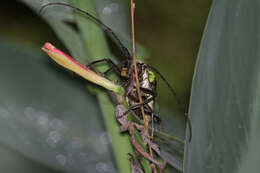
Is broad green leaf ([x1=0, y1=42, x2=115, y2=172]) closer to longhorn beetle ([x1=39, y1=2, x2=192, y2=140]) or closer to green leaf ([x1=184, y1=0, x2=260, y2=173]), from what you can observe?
longhorn beetle ([x1=39, y1=2, x2=192, y2=140])

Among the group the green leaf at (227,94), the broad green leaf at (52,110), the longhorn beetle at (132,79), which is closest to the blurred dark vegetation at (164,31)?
the broad green leaf at (52,110)

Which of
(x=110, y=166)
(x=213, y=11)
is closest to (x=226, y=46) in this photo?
(x=213, y=11)

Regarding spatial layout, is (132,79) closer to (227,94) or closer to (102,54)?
(102,54)

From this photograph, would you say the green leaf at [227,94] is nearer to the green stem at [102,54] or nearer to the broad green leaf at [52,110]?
the green stem at [102,54]

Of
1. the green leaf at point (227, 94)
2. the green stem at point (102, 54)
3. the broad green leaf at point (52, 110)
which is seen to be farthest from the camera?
the broad green leaf at point (52, 110)

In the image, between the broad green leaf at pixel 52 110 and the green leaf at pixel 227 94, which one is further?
the broad green leaf at pixel 52 110

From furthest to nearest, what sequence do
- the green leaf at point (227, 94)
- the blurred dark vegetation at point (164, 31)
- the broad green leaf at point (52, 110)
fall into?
the blurred dark vegetation at point (164, 31)
the broad green leaf at point (52, 110)
the green leaf at point (227, 94)

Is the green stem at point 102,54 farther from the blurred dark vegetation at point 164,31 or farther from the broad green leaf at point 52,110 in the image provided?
the blurred dark vegetation at point 164,31
